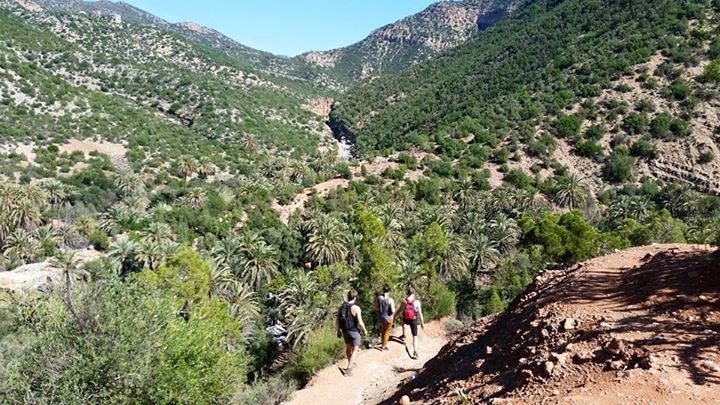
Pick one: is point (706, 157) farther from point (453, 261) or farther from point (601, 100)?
point (453, 261)

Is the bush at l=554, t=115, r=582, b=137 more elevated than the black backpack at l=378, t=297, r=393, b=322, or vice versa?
the bush at l=554, t=115, r=582, b=137

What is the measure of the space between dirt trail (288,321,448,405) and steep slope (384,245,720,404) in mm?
1527

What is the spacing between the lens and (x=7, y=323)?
1131 inches

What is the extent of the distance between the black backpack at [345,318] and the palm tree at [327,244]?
1257 inches

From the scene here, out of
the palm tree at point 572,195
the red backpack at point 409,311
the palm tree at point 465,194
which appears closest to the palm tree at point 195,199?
the palm tree at point 465,194

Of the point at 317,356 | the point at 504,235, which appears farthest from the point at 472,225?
the point at 317,356

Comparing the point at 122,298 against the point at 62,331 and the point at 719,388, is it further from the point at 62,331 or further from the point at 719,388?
the point at 719,388

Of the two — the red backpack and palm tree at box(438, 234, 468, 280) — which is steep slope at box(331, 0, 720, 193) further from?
the red backpack

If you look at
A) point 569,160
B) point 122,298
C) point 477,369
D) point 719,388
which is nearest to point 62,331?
point 122,298

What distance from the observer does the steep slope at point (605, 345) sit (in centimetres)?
573

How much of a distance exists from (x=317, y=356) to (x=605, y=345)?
9302mm

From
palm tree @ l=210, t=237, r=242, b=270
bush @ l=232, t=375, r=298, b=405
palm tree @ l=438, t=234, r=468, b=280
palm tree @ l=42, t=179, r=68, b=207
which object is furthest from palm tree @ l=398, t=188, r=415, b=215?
bush @ l=232, t=375, r=298, b=405

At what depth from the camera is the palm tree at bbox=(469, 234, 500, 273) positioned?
4378 centimetres

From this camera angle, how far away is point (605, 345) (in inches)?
254
